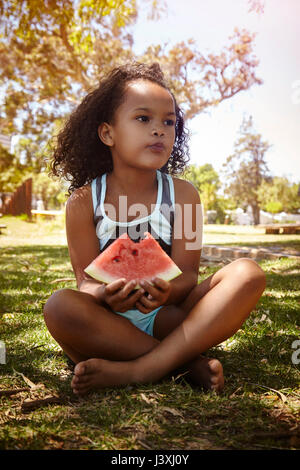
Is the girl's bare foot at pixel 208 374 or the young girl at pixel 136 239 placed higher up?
the young girl at pixel 136 239

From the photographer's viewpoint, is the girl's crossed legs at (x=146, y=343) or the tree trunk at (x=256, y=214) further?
the tree trunk at (x=256, y=214)

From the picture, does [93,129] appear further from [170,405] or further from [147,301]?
[170,405]

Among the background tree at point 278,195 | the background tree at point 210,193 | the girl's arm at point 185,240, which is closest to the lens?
the girl's arm at point 185,240

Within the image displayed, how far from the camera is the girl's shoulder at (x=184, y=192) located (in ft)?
9.85

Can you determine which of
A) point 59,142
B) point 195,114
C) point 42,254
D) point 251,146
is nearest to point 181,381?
point 59,142

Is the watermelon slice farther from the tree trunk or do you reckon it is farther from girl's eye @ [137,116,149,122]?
the tree trunk

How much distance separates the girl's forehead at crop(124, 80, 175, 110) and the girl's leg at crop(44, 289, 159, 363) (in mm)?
1285

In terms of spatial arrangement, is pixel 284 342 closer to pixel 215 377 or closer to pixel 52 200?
pixel 215 377

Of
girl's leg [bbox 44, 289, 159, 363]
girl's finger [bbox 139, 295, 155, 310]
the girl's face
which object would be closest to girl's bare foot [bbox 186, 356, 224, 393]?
girl's leg [bbox 44, 289, 159, 363]

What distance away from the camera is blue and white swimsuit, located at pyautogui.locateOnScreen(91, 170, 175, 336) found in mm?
2738

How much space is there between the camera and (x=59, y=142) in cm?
352

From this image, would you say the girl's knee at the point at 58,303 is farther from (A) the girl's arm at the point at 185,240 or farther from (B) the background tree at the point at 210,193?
(B) the background tree at the point at 210,193

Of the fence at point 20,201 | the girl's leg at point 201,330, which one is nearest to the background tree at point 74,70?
the fence at point 20,201

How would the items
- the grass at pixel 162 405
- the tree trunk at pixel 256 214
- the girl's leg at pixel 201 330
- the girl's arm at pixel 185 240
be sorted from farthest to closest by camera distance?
the tree trunk at pixel 256 214
the girl's arm at pixel 185 240
the girl's leg at pixel 201 330
the grass at pixel 162 405
